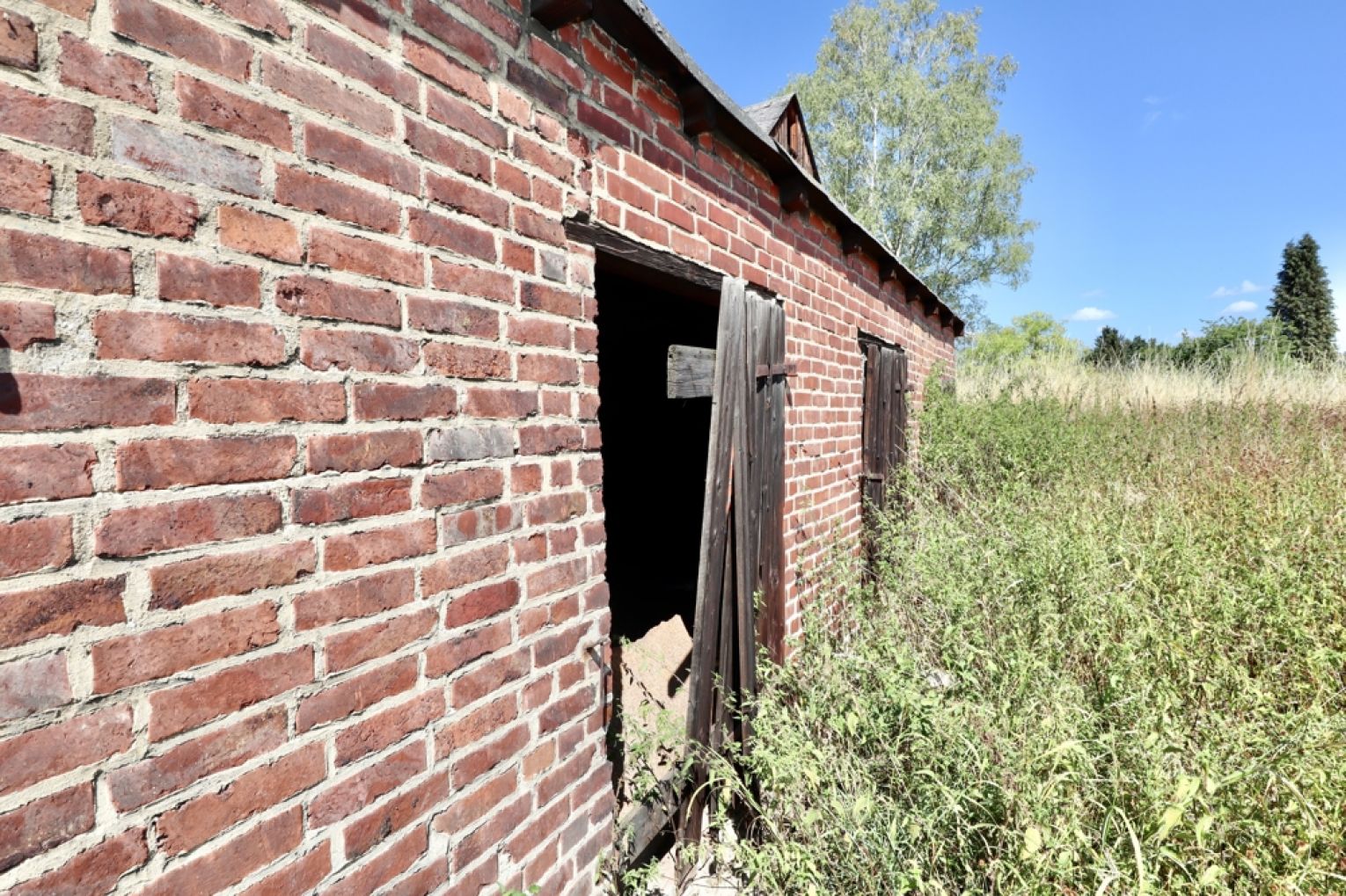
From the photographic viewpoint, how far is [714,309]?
4422 mm

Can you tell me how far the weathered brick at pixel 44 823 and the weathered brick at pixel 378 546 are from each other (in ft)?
1.56

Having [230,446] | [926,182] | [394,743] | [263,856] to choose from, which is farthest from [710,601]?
[926,182]

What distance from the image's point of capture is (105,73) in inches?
36.8

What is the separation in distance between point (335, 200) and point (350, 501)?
630 mm

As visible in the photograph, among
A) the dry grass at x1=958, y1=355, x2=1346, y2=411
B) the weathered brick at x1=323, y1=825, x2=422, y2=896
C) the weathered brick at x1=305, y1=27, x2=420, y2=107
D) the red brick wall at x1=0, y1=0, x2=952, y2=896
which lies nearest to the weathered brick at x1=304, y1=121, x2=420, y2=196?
the red brick wall at x1=0, y1=0, x2=952, y2=896

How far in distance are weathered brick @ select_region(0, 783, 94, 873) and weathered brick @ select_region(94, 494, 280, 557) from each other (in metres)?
0.35

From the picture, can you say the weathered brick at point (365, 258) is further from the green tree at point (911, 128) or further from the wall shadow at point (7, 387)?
the green tree at point (911, 128)

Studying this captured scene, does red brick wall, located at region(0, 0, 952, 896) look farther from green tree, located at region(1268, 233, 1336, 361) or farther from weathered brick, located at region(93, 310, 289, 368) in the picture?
green tree, located at region(1268, 233, 1336, 361)

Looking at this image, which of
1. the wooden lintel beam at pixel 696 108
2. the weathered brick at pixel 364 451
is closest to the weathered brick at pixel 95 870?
the weathered brick at pixel 364 451

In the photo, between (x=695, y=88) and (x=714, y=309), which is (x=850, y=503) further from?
(x=695, y=88)

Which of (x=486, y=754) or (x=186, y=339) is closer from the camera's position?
(x=186, y=339)

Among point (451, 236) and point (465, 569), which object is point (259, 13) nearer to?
point (451, 236)

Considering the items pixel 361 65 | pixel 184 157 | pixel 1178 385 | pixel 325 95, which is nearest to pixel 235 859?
pixel 184 157

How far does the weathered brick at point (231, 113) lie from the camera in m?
1.03
